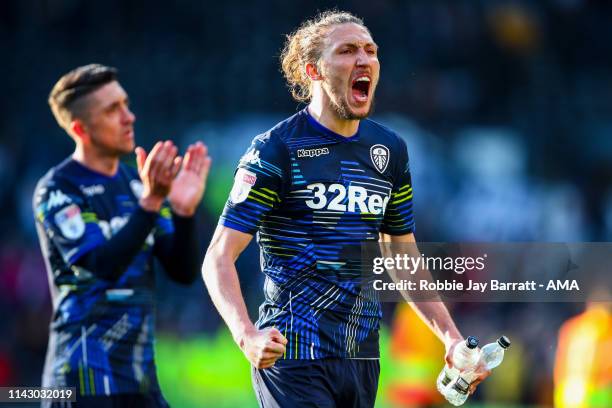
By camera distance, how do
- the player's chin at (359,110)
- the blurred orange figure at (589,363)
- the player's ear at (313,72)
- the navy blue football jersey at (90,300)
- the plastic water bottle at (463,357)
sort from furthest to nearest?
the blurred orange figure at (589,363)
the navy blue football jersey at (90,300)
the player's ear at (313,72)
the player's chin at (359,110)
the plastic water bottle at (463,357)

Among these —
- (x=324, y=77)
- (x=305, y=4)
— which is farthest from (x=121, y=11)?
(x=324, y=77)

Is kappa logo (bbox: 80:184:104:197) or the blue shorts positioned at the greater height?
kappa logo (bbox: 80:184:104:197)

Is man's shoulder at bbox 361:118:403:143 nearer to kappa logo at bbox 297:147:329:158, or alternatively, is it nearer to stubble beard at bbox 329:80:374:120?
stubble beard at bbox 329:80:374:120

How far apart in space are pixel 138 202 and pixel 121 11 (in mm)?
12902

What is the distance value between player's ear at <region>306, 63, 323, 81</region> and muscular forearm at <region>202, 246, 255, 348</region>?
974 millimetres

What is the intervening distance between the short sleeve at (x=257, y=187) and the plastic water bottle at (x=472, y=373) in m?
1.13

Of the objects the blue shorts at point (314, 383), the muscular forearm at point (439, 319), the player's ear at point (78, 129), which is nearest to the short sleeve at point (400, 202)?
the muscular forearm at point (439, 319)

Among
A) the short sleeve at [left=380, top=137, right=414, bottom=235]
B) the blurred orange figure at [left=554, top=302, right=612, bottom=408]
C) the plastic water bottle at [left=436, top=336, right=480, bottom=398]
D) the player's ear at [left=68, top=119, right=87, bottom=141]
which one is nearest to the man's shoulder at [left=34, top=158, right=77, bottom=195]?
the player's ear at [left=68, top=119, right=87, bottom=141]

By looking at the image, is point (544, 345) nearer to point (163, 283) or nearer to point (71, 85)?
point (163, 283)

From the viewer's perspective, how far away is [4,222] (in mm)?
15047

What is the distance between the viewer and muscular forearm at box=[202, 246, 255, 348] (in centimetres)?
446

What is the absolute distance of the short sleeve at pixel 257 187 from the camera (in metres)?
4.69

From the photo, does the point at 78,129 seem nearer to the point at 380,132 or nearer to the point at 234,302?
the point at 380,132

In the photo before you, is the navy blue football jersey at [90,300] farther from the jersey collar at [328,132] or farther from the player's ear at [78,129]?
the jersey collar at [328,132]
